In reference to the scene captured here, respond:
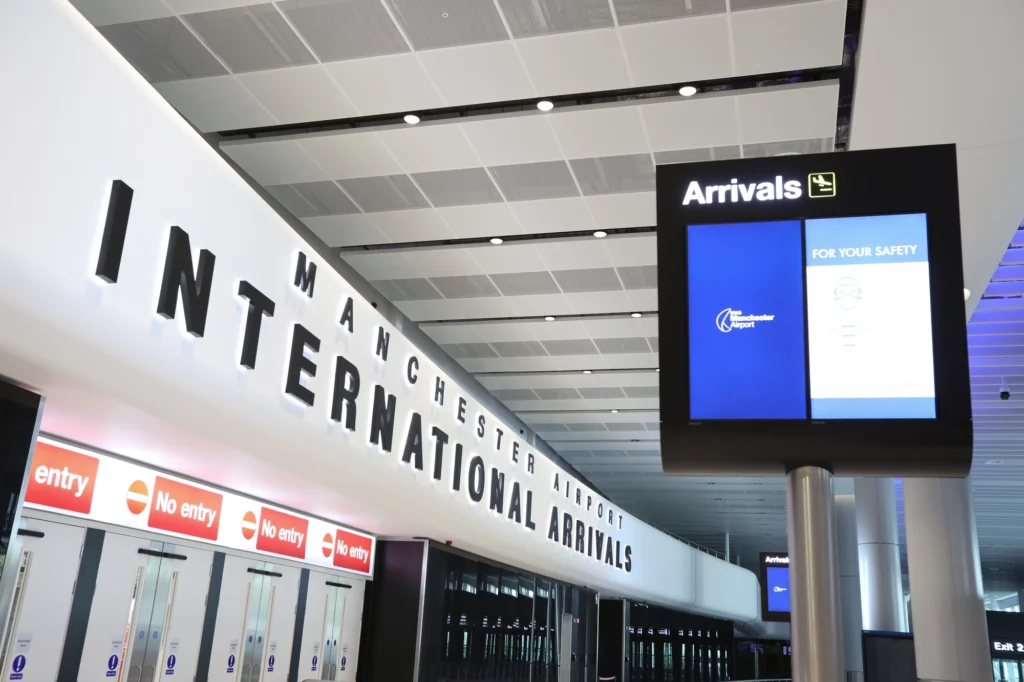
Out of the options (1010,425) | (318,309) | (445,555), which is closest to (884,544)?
(1010,425)

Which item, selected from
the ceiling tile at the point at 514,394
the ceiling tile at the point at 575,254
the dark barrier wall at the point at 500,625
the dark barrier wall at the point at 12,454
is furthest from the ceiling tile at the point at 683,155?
the ceiling tile at the point at 514,394

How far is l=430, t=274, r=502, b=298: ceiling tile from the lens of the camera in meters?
11.0

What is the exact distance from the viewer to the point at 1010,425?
14781 mm

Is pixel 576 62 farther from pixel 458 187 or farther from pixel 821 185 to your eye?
pixel 821 185

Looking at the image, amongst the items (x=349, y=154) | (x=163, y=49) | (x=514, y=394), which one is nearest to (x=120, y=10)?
(x=163, y=49)

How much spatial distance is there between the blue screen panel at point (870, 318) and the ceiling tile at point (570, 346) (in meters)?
10.5

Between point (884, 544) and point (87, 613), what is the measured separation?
1461cm

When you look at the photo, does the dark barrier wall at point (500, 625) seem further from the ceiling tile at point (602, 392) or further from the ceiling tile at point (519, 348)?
the ceiling tile at point (602, 392)

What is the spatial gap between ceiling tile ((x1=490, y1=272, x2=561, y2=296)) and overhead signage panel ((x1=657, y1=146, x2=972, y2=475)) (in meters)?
8.14

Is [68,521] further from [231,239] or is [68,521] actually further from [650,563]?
[650,563]

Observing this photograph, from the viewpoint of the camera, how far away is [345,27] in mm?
6344

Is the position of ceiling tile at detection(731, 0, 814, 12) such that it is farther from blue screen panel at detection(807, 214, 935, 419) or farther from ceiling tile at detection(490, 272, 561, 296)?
ceiling tile at detection(490, 272, 561, 296)

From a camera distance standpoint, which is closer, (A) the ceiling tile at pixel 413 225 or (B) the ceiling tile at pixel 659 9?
(B) the ceiling tile at pixel 659 9

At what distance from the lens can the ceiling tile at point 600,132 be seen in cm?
721
